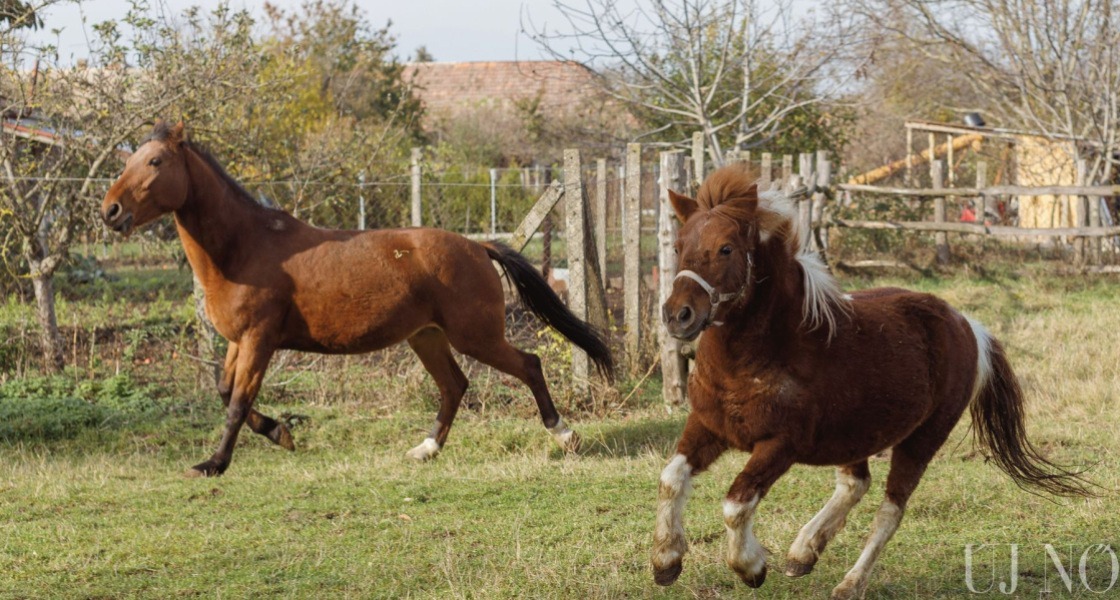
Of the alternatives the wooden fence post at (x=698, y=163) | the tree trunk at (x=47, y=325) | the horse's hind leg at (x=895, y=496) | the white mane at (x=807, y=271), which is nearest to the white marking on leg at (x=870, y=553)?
the horse's hind leg at (x=895, y=496)

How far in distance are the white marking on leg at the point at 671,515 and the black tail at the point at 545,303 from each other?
3755mm

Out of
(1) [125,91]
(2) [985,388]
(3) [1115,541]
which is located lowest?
(3) [1115,541]

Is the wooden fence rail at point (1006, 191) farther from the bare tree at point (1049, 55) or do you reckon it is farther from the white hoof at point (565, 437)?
the white hoof at point (565, 437)

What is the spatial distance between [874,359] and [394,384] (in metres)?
5.34

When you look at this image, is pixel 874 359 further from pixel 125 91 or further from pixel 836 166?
pixel 836 166

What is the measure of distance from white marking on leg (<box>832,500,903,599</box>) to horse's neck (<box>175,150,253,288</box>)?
14.3 ft

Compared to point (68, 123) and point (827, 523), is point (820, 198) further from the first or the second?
point (827, 523)

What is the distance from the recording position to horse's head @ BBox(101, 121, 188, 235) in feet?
23.3

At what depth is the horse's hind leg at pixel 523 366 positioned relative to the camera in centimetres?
781

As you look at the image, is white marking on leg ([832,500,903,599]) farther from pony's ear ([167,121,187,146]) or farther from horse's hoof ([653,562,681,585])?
pony's ear ([167,121,187,146])

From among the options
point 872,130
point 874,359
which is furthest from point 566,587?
point 872,130

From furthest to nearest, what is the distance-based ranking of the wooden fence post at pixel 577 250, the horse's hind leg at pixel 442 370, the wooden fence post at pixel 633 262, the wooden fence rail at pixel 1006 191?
the wooden fence rail at pixel 1006 191
the wooden fence post at pixel 633 262
the wooden fence post at pixel 577 250
the horse's hind leg at pixel 442 370

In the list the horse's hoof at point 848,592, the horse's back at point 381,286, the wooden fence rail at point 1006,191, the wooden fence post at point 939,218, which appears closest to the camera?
the horse's hoof at point 848,592

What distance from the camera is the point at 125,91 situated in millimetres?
10016
